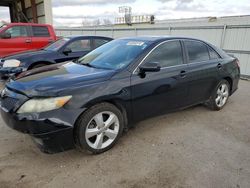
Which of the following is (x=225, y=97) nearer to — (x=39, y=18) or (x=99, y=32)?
(x=99, y=32)

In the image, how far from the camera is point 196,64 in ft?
13.1

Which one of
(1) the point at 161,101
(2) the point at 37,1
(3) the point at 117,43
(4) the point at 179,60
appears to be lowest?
(1) the point at 161,101

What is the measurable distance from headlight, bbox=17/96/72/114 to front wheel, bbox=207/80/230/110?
3.19 meters

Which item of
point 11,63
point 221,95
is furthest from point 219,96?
point 11,63

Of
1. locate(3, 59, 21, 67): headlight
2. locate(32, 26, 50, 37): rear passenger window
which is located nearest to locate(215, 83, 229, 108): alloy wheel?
locate(3, 59, 21, 67): headlight

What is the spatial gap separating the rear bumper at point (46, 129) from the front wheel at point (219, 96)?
3097mm

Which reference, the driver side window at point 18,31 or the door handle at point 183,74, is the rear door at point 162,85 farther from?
the driver side window at point 18,31

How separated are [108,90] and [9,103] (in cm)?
122

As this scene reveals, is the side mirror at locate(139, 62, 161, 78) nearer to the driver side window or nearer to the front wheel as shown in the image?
the front wheel

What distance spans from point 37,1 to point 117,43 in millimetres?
18095

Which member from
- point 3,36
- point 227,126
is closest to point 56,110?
point 227,126

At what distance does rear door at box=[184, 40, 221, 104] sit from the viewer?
393 cm

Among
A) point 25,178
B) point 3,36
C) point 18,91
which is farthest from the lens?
point 3,36

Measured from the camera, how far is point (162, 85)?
3441mm
